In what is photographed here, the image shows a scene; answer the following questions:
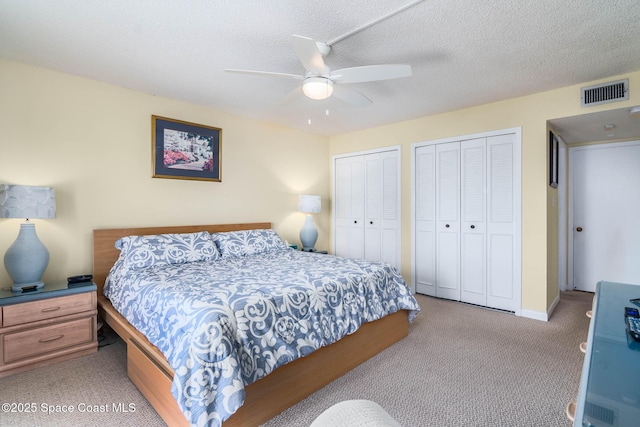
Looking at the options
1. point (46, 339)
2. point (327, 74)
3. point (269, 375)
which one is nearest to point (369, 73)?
point (327, 74)

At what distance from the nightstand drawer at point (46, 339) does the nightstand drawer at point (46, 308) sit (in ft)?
0.28

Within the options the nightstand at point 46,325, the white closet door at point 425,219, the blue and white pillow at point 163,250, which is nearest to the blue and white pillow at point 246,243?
the blue and white pillow at point 163,250

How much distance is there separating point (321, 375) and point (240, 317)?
31.6 inches

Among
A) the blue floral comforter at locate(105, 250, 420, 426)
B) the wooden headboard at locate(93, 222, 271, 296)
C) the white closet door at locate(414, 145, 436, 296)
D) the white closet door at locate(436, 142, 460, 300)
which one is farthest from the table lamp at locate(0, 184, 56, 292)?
the white closet door at locate(436, 142, 460, 300)

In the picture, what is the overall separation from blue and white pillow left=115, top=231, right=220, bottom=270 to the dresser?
114 inches

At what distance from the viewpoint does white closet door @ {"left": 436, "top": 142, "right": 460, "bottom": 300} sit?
3.93 metres

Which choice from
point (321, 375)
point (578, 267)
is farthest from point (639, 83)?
point (321, 375)

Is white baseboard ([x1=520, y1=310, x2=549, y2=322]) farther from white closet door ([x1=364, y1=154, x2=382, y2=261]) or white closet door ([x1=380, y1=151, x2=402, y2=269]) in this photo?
white closet door ([x1=364, y1=154, x2=382, y2=261])

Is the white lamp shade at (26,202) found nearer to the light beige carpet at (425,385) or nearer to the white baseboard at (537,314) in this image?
the light beige carpet at (425,385)

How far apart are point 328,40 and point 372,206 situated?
2.88m

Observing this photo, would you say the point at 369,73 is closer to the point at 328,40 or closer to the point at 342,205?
the point at 328,40

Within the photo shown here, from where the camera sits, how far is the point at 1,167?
2.53 meters

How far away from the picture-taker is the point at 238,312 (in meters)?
1.72

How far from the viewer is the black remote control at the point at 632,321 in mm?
1123
